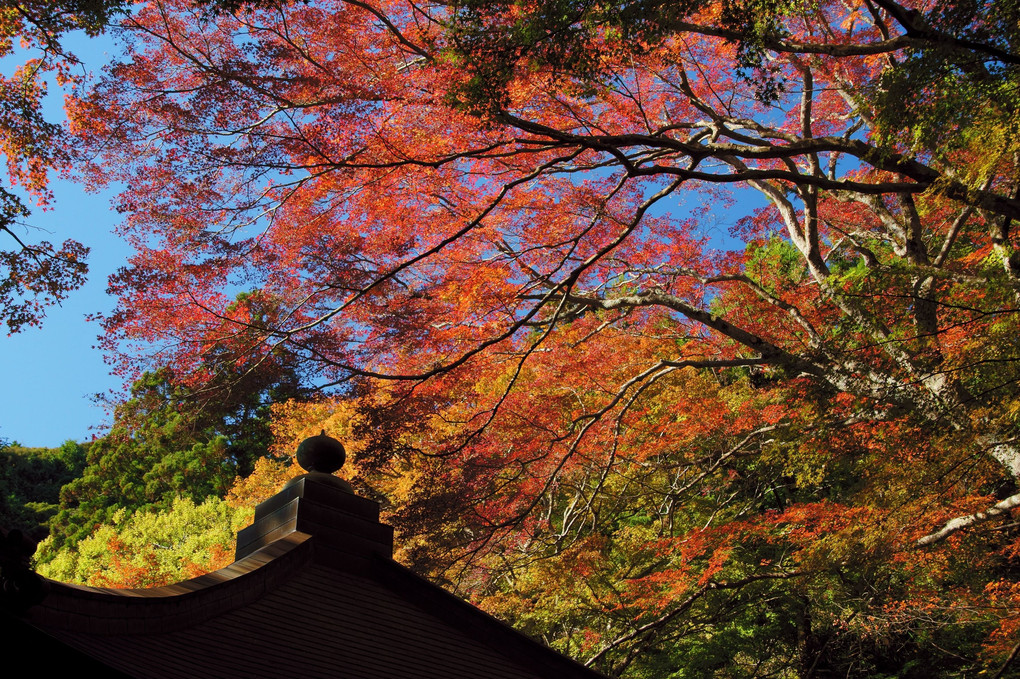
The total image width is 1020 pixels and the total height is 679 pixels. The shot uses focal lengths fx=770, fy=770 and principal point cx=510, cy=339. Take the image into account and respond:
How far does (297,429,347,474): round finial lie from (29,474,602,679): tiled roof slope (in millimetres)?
294

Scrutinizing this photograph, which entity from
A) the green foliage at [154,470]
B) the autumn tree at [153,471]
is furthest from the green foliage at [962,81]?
the green foliage at [154,470]

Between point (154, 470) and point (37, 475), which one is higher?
point (37, 475)

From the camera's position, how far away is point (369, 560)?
6.17m

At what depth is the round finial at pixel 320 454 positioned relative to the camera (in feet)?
20.8

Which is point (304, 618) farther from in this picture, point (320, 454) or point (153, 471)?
point (153, 471)

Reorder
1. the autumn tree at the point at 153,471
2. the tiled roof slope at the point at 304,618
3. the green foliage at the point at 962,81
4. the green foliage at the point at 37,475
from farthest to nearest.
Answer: the green foliage at the point at 37,475 < the autumn tree at the point at 153,471 < the green foliage at the point at 962,81 < the tiled roof slope at the point at 304,618

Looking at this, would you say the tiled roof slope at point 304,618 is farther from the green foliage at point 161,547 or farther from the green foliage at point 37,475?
the green foliage at point 37,475

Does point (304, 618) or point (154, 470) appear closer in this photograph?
point (304, 618)

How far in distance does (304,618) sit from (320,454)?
1406mm

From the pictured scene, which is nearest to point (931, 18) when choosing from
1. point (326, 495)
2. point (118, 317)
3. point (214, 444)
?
point (326, 495)

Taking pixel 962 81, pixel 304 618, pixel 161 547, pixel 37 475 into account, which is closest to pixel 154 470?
pixel 37 475

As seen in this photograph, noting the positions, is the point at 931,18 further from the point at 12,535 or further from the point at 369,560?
the point at 12,535

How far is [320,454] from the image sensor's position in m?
6.36

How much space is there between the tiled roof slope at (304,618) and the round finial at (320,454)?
0.97 feet
